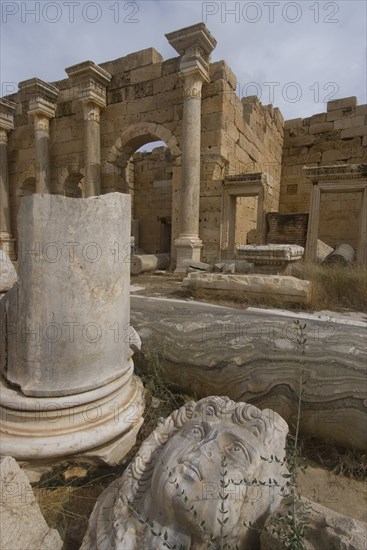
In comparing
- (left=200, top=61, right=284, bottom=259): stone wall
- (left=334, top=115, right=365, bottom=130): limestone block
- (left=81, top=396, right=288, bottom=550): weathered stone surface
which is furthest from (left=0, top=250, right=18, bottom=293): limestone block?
(left=334, top=115, right=365, bottom=130): limestone block

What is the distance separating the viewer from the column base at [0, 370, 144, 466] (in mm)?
1701

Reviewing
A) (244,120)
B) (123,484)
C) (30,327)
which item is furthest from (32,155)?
(123,484)

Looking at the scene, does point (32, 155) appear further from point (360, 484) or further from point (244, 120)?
point (360, 484)

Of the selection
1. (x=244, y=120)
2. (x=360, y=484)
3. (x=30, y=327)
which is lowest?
(x=360, y=484)

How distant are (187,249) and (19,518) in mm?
6253

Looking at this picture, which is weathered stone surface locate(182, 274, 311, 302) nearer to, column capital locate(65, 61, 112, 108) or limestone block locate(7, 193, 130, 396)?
limestone block locate(7, 193, 130, 396)

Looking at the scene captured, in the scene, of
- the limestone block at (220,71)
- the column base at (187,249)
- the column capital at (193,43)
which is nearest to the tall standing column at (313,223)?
the column base at (187,249)

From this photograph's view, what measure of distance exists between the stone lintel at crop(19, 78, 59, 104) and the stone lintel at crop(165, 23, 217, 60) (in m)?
4.51

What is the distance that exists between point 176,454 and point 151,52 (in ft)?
31.8

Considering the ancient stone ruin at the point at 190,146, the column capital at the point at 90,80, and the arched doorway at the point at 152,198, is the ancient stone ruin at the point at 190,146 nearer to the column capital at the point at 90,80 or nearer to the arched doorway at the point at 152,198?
the column capital at the point at 90,80

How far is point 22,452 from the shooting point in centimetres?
168

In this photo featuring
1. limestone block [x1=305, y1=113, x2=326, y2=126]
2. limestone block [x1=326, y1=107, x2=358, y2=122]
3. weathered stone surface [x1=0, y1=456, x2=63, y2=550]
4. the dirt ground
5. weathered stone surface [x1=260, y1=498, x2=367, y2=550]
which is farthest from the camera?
limestone block [x1=305, y1=113, x2=326, y2=126]

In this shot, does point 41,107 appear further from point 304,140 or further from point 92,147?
point 304,140

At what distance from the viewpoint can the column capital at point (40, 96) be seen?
360 inches
